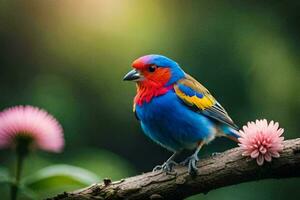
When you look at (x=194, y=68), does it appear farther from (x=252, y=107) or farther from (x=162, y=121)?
(x=162, y=121)

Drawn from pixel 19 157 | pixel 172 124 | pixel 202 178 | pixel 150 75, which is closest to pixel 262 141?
pixel 202 178

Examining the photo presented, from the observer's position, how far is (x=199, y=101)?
11.1ft

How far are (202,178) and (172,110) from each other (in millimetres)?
603

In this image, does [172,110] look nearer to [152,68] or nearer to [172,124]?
[172,124]

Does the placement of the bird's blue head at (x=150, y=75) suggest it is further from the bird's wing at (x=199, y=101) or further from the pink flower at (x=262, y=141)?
the pink flower at (x=262, y=141)

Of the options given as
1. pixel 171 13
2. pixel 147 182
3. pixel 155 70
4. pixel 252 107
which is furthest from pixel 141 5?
pixel 147 182

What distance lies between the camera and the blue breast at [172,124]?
3.26m

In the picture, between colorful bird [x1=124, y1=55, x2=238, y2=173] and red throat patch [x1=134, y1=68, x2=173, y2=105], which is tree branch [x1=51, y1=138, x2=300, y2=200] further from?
red throat patch [x1=134, y1=68, x2=173, y2=105]

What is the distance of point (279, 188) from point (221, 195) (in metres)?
0.78

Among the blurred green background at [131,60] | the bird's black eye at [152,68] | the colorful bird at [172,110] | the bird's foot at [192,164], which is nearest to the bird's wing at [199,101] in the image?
the colorful bird at [172,110]

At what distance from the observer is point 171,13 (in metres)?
7.64

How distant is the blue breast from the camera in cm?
326

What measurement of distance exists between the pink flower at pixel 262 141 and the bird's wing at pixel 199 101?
669 millimetres

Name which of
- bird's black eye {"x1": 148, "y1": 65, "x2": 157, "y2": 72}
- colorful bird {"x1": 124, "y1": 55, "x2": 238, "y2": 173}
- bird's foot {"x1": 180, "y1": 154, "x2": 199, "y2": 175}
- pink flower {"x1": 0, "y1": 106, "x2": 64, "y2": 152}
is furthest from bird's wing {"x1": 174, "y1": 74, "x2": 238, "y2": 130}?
pink flower {"x1": 0, "y1": 106, "x2": 64, "y2": 152}
